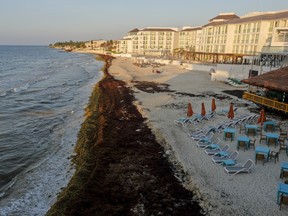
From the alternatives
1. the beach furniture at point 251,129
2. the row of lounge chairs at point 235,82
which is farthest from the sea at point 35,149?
the row of lounge chairs at point 235,82

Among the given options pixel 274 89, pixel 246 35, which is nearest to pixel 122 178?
pixel 274 89

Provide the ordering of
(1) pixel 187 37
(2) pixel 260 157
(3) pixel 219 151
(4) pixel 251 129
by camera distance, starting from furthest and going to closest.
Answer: (1) pixel 187 37
(4) pixel 251 129
(3) pixel 219 151
(2) pixel 260 157

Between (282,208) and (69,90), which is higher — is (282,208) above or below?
above

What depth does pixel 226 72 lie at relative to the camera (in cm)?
4353

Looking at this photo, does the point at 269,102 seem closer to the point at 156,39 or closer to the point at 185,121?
the point at 185,121

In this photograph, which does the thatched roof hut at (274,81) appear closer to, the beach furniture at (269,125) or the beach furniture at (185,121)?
the beach furniture at (269,125)

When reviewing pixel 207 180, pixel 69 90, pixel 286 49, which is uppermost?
pixel 286 49

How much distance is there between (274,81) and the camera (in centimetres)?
2123

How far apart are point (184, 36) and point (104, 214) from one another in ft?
386

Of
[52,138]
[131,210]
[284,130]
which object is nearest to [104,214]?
[131,210]

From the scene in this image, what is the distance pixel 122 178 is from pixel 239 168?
5.22 m

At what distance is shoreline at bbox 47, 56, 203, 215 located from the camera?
32.4ft

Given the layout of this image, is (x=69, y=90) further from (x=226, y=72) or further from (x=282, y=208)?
(x=282, y=208)

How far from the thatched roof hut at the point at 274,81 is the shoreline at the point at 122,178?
10.0 metres
